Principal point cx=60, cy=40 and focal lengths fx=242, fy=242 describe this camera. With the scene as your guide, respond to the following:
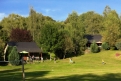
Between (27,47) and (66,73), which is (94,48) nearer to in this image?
(27,47)

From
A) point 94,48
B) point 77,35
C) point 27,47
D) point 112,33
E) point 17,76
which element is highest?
point 112,33

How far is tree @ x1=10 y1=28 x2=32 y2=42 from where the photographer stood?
244 ft

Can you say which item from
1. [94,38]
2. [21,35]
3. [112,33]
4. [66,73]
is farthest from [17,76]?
[94,38]

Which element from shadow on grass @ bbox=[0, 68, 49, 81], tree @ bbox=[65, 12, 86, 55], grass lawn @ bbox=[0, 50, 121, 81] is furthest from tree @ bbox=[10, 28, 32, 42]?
shadow on grass @ bbox=[0, 68, 49, 81]

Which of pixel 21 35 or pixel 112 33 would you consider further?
pixel 21 35

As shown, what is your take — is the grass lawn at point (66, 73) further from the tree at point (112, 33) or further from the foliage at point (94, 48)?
the tree at point (112, 33)

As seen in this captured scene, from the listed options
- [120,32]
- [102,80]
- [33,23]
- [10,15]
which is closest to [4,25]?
[10,15]

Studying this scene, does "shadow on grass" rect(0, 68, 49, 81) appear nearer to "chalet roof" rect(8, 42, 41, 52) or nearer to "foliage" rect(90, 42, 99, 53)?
"chalet roof" rect(8, 42, 41, 52)

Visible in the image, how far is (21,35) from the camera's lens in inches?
2970

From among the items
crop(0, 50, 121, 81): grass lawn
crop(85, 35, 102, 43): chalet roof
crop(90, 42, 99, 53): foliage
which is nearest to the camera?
crop(0, 50, 121, 81): grass lawn

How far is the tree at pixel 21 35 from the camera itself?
2923 inches

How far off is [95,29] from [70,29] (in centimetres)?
3846

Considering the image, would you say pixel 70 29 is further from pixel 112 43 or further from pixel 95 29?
pixel 95 29

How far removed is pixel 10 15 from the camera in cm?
9119
